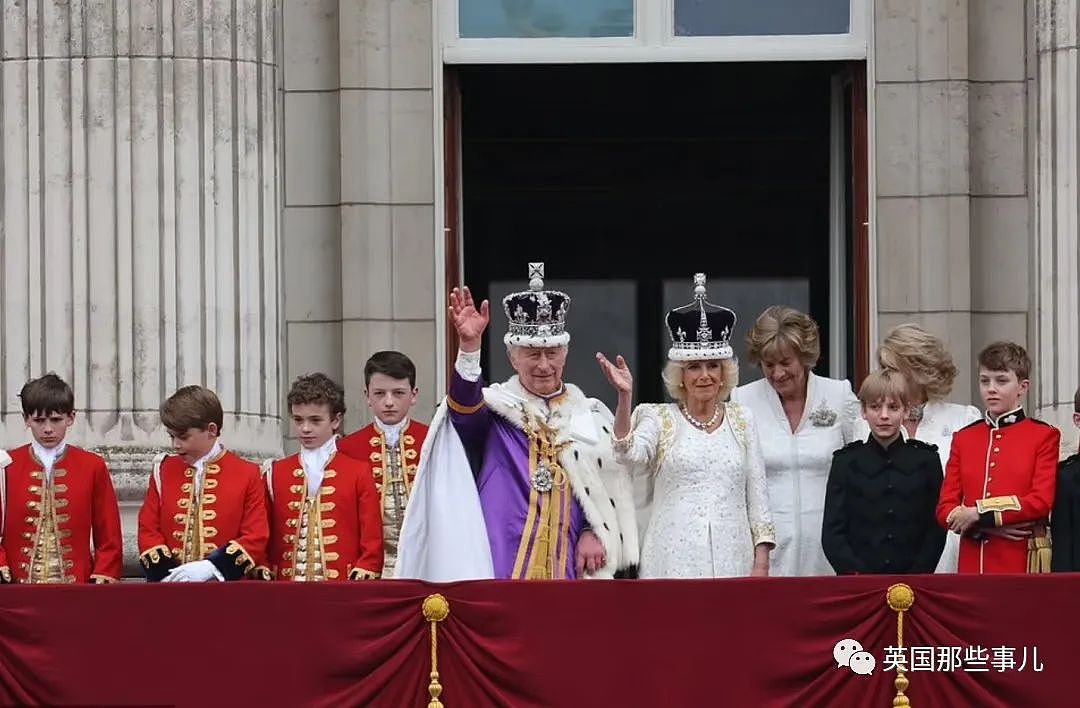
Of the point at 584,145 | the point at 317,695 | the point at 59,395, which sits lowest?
the point at 317,695

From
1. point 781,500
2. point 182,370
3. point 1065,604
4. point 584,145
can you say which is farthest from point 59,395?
point 584,145

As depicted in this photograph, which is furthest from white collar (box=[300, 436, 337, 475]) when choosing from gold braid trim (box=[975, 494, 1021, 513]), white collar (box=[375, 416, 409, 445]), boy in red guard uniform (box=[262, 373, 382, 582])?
gold braid trim (box=[975, 494, 1021, 513])

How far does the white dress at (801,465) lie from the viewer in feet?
40.9

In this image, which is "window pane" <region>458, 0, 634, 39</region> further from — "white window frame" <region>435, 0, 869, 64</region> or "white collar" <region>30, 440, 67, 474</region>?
"white collar" <region>30, 440, 67, 474</region>

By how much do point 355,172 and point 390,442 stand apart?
2759mm

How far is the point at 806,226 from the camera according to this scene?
20.6 metres

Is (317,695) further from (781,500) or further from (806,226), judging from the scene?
(806,226)

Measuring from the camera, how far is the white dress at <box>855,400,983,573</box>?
1247 cm

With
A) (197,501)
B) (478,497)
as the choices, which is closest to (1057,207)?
(478,497)

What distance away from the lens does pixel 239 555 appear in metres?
12.1

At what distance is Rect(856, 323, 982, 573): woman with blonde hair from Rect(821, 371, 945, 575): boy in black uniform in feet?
0.87

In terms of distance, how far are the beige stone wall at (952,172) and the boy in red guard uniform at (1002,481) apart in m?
3.03

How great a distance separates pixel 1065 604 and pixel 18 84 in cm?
619

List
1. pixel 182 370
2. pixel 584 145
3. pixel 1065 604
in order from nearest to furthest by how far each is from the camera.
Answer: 1. pixel 1065 604
2. pixel 182 370
3. pixel 584 145
